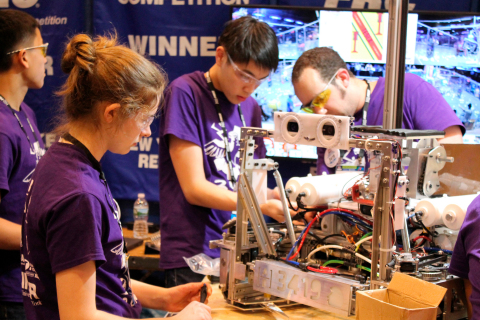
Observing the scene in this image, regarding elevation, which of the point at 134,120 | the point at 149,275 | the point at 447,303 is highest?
the point at 134,120

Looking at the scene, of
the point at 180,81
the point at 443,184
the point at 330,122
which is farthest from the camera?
the point at 180,81

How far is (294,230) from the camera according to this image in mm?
1688

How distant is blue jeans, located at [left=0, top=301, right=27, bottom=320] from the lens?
190 centimetres

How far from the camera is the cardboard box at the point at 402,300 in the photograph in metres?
1.13

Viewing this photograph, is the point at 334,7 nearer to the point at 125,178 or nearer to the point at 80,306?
the point at 125,178

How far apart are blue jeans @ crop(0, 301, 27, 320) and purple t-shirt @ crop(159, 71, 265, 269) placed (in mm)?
565

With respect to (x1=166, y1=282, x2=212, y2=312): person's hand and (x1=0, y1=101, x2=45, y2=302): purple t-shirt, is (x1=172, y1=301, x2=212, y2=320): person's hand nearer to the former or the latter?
(x1=166, y1=282, x2=212, y2=312): person's hand

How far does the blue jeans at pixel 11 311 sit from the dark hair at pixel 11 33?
3.26ft

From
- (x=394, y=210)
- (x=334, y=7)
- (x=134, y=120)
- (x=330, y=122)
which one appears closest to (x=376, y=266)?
(x=394, y=210)

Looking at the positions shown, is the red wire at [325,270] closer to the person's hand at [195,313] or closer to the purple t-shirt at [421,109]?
the person's hand at [195,313]

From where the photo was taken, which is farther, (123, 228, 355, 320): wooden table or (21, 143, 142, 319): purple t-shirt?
(123, 228, 355, 320): wooden table

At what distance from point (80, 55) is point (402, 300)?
1003 millimetres

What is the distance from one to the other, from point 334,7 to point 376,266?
2355mm

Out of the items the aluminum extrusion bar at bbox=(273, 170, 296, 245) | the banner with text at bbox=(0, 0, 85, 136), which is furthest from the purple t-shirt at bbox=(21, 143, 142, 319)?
the banner with text at bbox=(0, 0, 85, 136)
